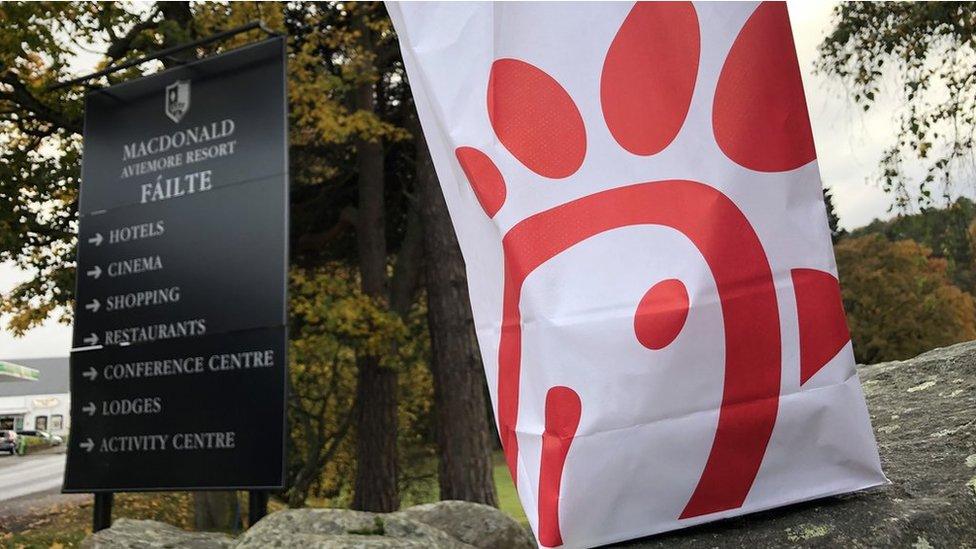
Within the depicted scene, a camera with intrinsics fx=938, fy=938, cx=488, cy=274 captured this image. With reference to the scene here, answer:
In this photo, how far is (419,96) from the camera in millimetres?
1510

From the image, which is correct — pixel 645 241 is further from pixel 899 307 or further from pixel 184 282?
pixel 899 307

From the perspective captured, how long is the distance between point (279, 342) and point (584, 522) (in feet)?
12.3

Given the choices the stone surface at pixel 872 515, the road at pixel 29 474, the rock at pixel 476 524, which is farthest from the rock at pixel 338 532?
the road at pixel 29 474

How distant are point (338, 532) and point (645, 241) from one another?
142 cm

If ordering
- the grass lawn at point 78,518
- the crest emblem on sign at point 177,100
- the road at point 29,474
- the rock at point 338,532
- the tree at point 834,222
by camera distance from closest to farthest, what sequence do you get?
the rock at point 338,532, the crest emblem on sign at point 177,100, the grass lawn at point 78,518, the road at point 29,474, the tree at point 834,222

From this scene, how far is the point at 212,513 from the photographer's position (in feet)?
35.9

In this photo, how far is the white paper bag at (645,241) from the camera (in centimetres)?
137

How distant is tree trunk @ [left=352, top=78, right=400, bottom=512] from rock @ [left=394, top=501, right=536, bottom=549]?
678 centimetres

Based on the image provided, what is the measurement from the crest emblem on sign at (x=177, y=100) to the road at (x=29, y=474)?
6780 mm

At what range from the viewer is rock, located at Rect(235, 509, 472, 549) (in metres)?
2.22

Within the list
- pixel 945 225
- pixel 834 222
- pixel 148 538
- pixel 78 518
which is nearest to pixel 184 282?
pixel 148 538

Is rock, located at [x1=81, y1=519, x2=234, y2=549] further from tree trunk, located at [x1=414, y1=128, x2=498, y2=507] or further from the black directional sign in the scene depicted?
tree trunk, located at [x1=414, y1=128, x2=498, y2=507]

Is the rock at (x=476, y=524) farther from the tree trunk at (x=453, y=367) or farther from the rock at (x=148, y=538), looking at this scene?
the tree trunk at (x=453, y=367)

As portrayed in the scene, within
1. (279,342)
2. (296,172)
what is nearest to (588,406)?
(279,342)
